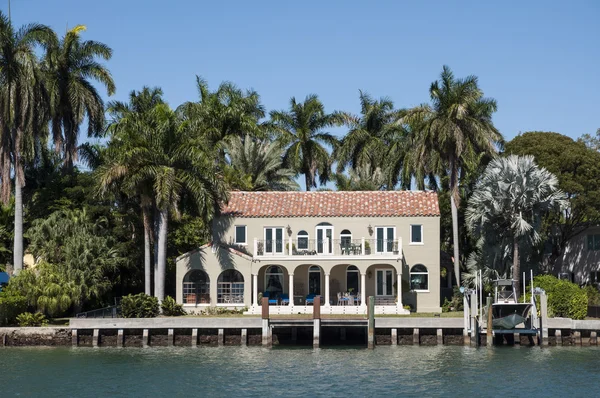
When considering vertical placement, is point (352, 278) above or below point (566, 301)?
above

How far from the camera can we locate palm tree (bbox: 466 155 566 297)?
56.8 meters

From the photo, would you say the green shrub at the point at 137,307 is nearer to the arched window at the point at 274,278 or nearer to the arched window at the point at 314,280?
the arched window at the point at 274,278

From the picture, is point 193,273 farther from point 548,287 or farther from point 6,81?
point 548,287

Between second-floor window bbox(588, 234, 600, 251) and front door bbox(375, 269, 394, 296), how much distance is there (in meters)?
16.8

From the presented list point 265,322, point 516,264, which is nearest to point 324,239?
point 265,322

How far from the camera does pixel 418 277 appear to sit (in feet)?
190

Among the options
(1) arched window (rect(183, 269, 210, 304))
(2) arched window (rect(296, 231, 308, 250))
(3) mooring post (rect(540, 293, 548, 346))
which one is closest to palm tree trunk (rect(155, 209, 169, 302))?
(1) arched window (rect(183, 269, 210, 304))

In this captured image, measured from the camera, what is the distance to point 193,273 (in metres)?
57.0

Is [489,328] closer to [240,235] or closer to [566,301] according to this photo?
→ [566,301]

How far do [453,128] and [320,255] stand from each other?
12082mm

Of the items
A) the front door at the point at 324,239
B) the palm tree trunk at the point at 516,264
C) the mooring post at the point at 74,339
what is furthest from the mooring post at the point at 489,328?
the mooring post at the point at 74,339

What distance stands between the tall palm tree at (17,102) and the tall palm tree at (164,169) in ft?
19.1

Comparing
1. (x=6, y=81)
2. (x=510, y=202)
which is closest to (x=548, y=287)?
(x=510, y=202)

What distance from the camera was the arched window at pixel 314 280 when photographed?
58.6 metres
